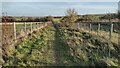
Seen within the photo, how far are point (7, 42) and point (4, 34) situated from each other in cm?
87

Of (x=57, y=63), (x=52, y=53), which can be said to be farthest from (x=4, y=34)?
(x=57, y=63)

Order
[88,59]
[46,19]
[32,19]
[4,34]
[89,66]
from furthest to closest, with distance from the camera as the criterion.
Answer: [46,19]
[32,19]
[4,34]
[88,59]
[89,66]

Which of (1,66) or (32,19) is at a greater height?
(1,66)

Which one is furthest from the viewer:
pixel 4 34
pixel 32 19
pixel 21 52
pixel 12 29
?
pixel 32 19

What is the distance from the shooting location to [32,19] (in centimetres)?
7956

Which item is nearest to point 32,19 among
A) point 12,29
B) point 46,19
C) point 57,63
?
point 46,19

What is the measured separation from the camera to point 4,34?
1421 cm

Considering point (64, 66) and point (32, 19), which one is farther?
point (32, 19)

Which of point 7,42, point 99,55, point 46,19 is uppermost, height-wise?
point 7,42

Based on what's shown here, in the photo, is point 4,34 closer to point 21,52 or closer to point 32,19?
point 21,52

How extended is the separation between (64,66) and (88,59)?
1.75m

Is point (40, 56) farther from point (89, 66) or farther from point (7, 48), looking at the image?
point (89, 66)

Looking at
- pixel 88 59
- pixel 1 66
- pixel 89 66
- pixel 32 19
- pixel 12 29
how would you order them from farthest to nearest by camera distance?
pixel 32 19
pixel 12 29
pixel 88 59
pixel 89 66
pixel 1 66

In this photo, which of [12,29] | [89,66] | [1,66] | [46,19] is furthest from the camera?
[46,19]
